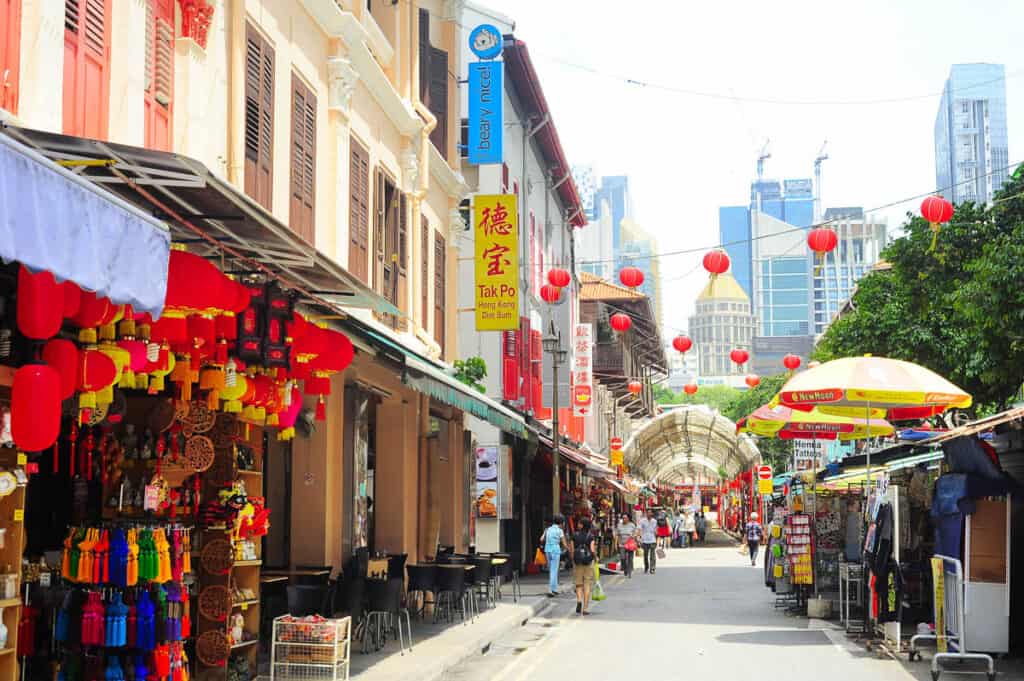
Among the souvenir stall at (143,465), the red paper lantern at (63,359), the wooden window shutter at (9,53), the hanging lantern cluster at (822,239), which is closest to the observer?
the red paper lantern at (63,359)

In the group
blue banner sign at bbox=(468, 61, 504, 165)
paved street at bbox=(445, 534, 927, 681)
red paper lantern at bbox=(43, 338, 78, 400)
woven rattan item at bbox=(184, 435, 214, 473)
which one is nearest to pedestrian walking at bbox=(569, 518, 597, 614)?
paved street at bbox=(445, 534, 927, 681)

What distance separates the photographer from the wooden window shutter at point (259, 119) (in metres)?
14.4

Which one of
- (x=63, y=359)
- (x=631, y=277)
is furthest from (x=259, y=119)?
(x=631, y=277)

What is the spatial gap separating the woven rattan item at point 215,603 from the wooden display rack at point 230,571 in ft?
0.16

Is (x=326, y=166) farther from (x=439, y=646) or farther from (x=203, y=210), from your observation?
(x=203, y=210)

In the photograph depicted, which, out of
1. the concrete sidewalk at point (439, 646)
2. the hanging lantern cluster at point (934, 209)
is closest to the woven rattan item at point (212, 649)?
the concrete sidewalk at point (439, 646)

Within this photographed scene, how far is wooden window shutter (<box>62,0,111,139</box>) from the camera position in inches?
402

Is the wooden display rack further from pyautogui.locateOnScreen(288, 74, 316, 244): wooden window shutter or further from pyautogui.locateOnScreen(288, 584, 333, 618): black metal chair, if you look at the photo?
pyautogui.locateOnScreen(288, 74, 316, 244): wooden window shutter

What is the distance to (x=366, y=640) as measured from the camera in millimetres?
14664

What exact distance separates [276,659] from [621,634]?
7.69 metres

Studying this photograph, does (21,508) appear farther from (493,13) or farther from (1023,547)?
(493,13)

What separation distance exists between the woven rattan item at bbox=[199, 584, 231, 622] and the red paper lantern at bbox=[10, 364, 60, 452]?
435 centimetres

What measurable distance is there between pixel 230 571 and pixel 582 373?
30.0 metres

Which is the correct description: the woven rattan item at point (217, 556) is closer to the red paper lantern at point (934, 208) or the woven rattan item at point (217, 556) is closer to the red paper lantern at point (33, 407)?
the red paper lantern at point (33, 407)
